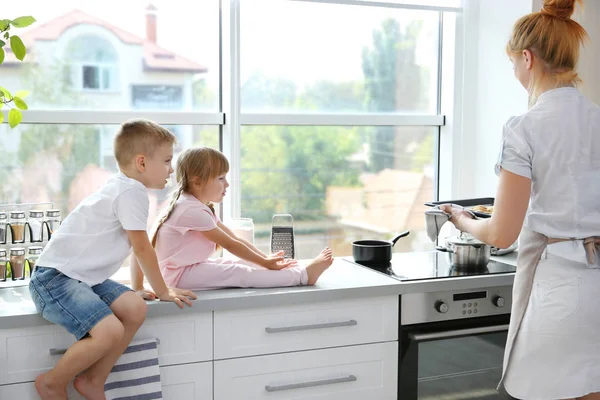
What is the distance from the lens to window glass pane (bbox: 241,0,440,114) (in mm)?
2846

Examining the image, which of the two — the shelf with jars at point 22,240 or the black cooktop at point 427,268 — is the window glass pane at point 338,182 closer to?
the black cooktop at point 427,268

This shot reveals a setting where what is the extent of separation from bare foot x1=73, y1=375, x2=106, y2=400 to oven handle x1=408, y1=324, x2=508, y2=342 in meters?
0.96

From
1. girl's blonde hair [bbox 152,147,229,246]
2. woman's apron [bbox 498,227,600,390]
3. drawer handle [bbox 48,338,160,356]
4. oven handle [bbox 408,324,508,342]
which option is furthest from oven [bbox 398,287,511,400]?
drawer handle [bbox 48,338,160,356]

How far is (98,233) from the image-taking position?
1.94m

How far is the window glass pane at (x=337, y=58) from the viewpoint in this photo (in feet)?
9.34

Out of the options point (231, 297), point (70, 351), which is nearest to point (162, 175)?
point (231, 297)

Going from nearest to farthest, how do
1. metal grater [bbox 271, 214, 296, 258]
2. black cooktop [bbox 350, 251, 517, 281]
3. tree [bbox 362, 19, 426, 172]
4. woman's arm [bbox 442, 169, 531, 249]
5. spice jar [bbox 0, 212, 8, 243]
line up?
woman's arm [bbox 442, 169, 531, 249], spice jar [bbox 0, 212, 8, 243], black cooktop [bbox 350, 251, 517, 281], metal grater [bbox 271, 214, 296, 258], tree [bbox 362, 19, 426, 172]

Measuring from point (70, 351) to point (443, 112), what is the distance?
2.01m

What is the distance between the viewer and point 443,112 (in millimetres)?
3197

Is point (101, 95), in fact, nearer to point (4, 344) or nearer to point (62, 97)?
point (62, 97)

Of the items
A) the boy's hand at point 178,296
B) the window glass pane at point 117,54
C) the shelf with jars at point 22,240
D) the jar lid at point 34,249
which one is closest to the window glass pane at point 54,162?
the window glass pane at point 117,54

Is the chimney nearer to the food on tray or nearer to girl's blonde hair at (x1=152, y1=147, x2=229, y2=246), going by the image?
girl's blonde hair at (x1=152, y1=147, x2=229, y2=246)

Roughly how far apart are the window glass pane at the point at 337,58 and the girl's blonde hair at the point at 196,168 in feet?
1.97

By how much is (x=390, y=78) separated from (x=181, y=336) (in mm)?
1598
